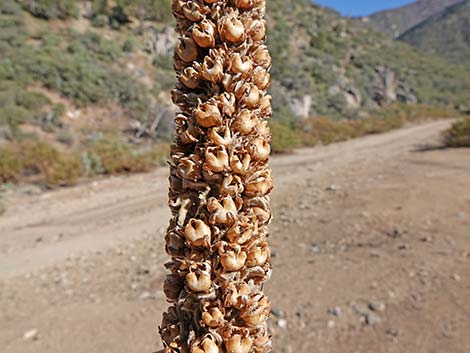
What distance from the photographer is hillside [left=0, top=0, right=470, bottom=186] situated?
11.1m

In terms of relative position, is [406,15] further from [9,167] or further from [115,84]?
[9,167]

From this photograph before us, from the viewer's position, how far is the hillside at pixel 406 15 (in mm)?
103425

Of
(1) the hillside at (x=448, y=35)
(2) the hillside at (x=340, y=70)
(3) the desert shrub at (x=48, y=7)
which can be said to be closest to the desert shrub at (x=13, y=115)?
(3) the desert shrub at (x=48, y=7)

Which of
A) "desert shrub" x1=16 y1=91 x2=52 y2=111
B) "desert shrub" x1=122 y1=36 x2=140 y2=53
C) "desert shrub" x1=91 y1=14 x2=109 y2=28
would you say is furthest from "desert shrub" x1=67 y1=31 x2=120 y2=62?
"desert shrub" x1=16 y1=91 x2=52 y2=111

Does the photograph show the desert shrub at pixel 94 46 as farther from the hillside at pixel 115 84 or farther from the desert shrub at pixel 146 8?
the desert shrub at pixel 146 8

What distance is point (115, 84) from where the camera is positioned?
1703cm

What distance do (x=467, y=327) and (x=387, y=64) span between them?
3554cm

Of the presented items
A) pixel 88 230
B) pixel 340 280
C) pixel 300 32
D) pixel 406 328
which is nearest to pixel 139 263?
pixel 88 230

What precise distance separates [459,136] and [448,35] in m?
71.8

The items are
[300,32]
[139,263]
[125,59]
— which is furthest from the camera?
[300,32]

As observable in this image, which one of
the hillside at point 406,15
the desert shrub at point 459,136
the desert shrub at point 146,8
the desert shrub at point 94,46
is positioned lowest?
the desert shrub at point 459,136

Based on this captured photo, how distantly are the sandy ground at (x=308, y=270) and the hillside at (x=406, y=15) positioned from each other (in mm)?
104477

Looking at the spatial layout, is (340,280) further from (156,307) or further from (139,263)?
(139,263)

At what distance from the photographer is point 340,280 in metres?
3.63
